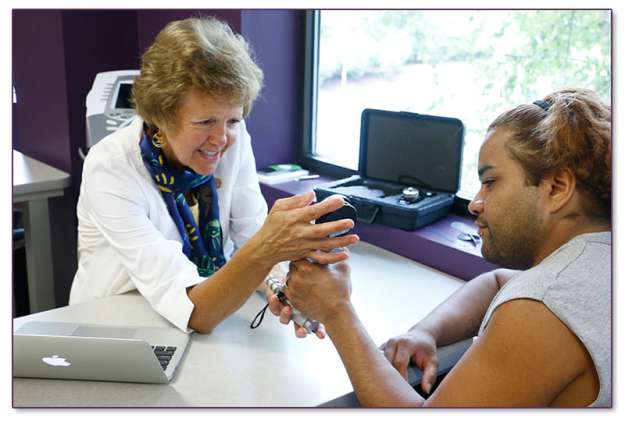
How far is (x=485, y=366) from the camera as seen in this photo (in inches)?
39.8

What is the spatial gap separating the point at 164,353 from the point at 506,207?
658 mm

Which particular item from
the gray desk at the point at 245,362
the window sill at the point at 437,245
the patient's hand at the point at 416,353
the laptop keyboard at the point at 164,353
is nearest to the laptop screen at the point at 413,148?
the window sill at the point at 437,245

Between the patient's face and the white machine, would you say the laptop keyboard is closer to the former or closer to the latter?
the patient's face

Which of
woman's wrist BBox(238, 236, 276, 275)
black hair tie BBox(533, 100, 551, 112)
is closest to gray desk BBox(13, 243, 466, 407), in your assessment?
woman's wrist BBox(238, 236, 276, 275)

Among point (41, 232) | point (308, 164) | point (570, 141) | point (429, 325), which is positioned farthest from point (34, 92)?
point (570, 141)

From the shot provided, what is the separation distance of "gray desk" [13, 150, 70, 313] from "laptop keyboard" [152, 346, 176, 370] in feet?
3.84

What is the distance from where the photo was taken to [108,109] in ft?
7.32

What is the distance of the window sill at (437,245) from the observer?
1709 mm

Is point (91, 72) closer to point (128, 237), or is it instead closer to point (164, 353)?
point (128, 237)

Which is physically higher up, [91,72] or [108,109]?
[91,72]

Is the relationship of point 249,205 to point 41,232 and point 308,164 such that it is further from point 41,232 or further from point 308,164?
point 41,232

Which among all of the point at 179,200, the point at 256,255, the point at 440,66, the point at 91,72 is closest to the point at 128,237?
the point at 179,200

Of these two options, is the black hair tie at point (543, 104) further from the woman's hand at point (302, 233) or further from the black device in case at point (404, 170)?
the black device in case at point (404, 170)

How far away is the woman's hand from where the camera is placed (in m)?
1.25
